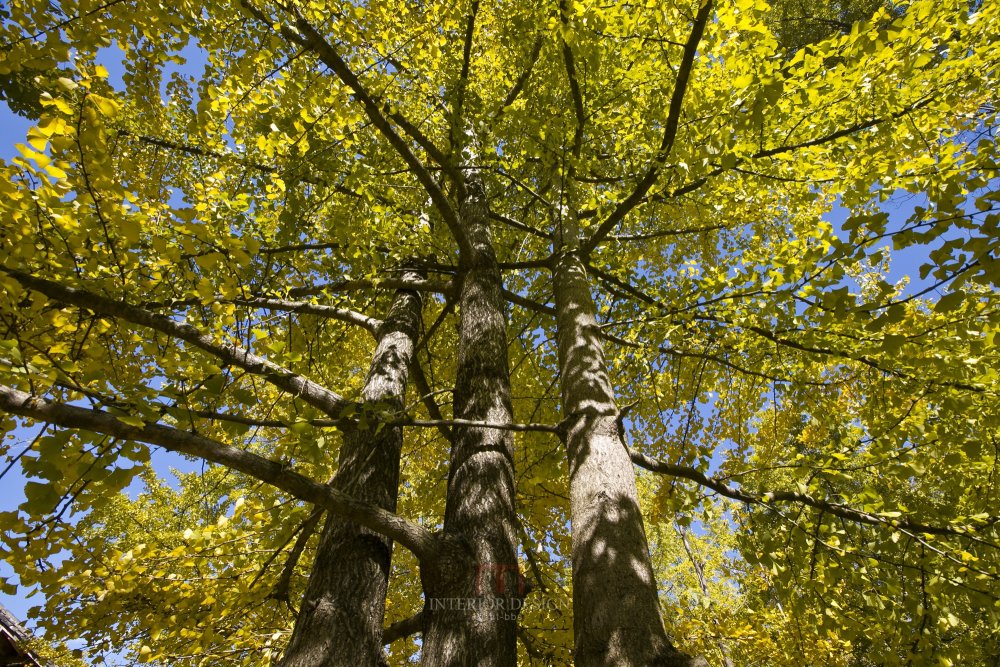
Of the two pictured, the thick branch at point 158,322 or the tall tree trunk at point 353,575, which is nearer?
the thick branch at point 158,322

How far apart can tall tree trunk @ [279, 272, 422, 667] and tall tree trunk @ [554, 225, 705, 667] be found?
102cm

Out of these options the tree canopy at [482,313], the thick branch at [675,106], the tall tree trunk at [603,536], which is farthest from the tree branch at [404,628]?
the thick branch at [675,106]

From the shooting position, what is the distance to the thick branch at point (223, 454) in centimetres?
130

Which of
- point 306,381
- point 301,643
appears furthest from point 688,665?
point 306,381

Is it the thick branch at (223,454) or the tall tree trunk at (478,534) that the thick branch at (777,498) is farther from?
the thick branch at (223,454)

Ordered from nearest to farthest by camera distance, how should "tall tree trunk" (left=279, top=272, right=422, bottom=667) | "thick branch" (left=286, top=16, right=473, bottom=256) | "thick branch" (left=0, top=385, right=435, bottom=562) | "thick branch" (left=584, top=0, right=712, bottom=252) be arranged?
"thick branch" (left=0, top=385, right=435, bottom=562) → "thick branch" (left=584, top=0, right=712, bottom=252) → "tall tree trunk" (left=279, top=272, right=422, bottom=667) → "thick branch" (left=286, top=16, right=473, bottom=256)

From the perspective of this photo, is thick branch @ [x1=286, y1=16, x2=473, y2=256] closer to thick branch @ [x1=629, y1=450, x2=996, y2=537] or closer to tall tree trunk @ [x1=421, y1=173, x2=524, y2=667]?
tall tree trunk @ [x1=421, y1=173, x2=524, y2=667]

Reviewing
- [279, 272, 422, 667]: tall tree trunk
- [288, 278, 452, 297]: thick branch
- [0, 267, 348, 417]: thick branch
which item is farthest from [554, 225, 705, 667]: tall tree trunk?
[0, 267, 348, 417]: thick branch

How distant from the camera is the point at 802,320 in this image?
3234 millimetres

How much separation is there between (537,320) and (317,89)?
122 inches

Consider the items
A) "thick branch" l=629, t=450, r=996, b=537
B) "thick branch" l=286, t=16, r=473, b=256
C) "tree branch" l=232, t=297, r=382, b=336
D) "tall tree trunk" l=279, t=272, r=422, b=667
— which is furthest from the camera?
"tree branch" l=232, t=297, r=382, b=336

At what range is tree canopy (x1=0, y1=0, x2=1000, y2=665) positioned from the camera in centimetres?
172

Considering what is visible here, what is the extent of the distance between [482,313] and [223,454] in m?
1.89

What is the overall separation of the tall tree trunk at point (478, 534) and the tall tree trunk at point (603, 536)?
304mm
